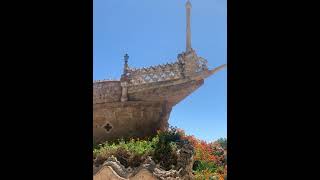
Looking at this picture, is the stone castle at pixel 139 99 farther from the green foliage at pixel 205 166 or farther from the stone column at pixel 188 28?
the green foliage at pixel 205 166

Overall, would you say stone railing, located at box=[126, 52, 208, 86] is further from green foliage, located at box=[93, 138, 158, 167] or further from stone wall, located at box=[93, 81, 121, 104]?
green foliage, located at box=[93, 138, 158, 167]

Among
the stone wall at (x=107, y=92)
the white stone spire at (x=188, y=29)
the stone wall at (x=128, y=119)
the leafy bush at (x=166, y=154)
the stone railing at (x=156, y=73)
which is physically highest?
Result: the white stone spire at (x=188, y=29)

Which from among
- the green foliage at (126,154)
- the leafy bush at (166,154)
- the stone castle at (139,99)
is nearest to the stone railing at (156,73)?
the stone castle at (139,99)

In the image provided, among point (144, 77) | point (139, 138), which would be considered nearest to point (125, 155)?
point (139, 138)

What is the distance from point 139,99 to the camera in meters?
16.5

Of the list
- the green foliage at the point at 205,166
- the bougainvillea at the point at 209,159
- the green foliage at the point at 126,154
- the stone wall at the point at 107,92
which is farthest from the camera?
the stone wall at the point at 107,92

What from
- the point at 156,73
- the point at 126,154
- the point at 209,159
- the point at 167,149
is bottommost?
the point at 209,159

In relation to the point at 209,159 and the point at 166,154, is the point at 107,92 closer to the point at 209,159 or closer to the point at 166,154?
the point at 166,154

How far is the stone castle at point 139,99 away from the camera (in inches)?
633

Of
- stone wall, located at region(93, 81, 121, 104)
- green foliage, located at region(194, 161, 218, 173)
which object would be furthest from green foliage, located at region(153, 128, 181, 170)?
stone wall, located at region(93, 81, 121, 104)

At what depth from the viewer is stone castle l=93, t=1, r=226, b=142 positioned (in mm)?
16078

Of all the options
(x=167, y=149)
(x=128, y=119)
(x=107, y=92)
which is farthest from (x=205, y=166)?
(x=107, y=92)
